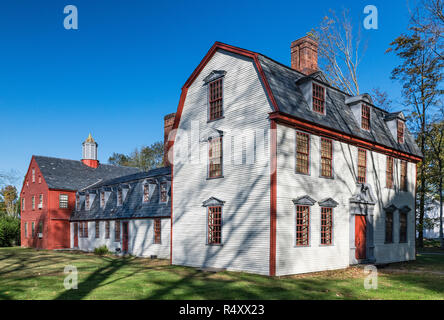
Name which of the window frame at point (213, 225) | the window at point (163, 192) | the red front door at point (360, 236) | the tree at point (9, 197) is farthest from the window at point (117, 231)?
the tree at point (9, 197)

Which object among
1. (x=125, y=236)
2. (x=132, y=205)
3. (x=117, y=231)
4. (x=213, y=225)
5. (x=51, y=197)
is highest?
(x=51, y=197)

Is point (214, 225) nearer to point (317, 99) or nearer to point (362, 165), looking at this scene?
point (317, 99)

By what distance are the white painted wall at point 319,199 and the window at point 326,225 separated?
0.26 metres

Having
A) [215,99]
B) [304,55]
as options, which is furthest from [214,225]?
[304,55]

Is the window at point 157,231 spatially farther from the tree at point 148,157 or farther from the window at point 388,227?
the tree at point 148,157

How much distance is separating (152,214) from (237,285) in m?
13.5

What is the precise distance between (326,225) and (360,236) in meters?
3.38

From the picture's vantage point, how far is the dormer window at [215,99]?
63.3 ft

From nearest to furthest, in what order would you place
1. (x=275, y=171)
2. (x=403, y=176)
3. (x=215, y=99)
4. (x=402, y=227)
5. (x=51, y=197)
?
(x=275, y=171), (x=215, y=99), (x=402, y=227), (x=403, y=176), (x=51, y=197)

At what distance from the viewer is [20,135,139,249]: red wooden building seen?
122ft

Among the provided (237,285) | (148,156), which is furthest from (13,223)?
(237,285)

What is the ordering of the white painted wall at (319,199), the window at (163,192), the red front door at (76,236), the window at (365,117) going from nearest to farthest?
the white painted wall at (319,199), the window at (365,117), the window at (163,192), the red front door at (76,236)

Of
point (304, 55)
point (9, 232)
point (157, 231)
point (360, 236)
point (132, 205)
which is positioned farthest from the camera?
point (9, 232)

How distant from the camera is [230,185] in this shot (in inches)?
708
